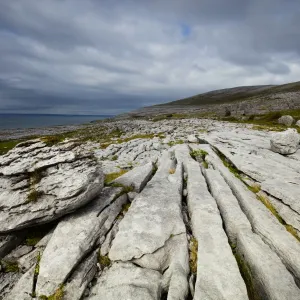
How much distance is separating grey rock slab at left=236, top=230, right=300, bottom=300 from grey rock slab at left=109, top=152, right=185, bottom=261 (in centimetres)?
368

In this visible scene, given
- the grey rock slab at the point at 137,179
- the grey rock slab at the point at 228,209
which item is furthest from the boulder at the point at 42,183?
the grey rock slab at the point at 228,209

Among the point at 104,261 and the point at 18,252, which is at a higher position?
the point at 18,252

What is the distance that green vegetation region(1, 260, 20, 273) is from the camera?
11484 mm

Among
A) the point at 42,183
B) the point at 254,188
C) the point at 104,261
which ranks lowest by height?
the point at 254,188

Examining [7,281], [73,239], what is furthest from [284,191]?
[7,281]

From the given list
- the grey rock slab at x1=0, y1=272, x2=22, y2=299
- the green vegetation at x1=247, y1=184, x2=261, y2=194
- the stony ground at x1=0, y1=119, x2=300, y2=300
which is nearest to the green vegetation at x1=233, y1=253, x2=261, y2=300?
the stony ground at x1=0, y1=119, x2=300, y2=300

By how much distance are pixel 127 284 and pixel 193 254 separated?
4.02 meters

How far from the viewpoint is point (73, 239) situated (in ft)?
39.6

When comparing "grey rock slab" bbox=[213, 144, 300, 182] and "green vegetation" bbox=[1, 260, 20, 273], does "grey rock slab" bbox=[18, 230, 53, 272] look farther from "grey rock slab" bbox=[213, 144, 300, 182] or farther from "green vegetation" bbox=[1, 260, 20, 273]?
"grey rock slab" bbox=[213, 144, 300, 182]

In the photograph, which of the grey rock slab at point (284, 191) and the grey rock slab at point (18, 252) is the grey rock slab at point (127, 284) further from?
the grey rock slab at point (284, 191)

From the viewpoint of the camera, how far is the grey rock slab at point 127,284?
30.5 ft

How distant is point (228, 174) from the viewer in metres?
22.2

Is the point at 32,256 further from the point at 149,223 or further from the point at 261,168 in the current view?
the point at 261,168

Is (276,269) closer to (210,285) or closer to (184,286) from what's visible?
(210,285)
